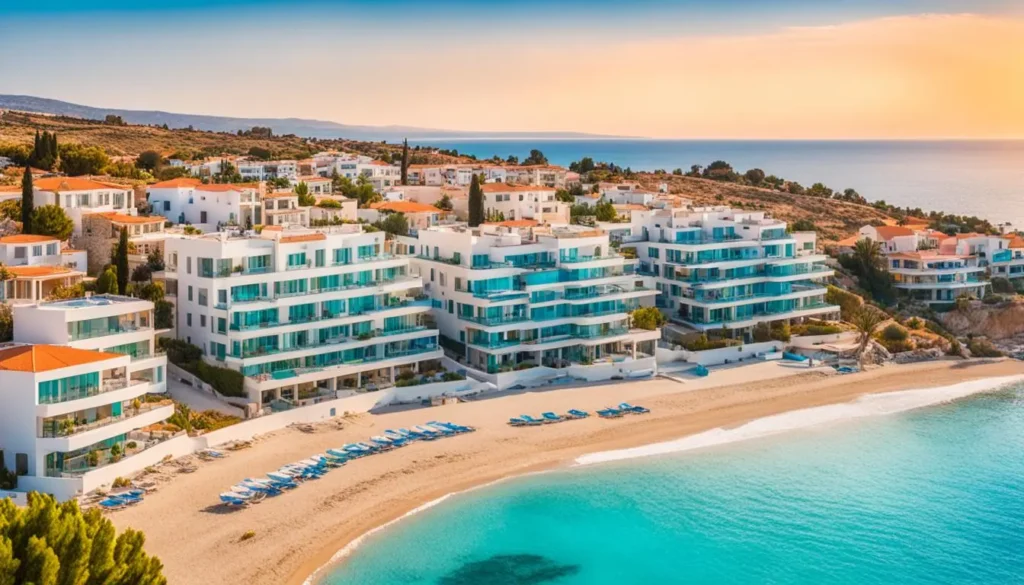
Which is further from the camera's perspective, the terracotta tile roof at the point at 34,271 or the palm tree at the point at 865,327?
the palm tree at the point at 865,327

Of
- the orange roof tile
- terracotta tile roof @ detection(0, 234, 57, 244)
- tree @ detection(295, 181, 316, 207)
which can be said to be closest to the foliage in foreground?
the orange roof tile

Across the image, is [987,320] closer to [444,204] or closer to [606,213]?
[606,213]

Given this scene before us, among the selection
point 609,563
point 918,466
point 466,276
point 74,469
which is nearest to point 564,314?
point 466,276

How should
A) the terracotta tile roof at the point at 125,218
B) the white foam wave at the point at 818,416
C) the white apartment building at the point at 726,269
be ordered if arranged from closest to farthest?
the white foam wave at the point at 818,416, the terracotta tile roof at the point at 125,218, the white apartment building at the point at 726,269

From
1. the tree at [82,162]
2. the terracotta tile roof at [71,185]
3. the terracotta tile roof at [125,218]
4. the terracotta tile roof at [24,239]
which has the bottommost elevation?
the terracotta tile roof at [24,239]

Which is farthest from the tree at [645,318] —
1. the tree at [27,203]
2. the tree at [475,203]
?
the tree at [27,203]

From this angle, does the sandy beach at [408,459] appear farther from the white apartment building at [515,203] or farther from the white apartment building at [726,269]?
the white apartment building at [515,203]

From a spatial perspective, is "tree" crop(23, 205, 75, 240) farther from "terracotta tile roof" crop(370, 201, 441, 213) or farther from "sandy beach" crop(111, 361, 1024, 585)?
"terracotta tile roof" crop(370, 201, 441, 213)
